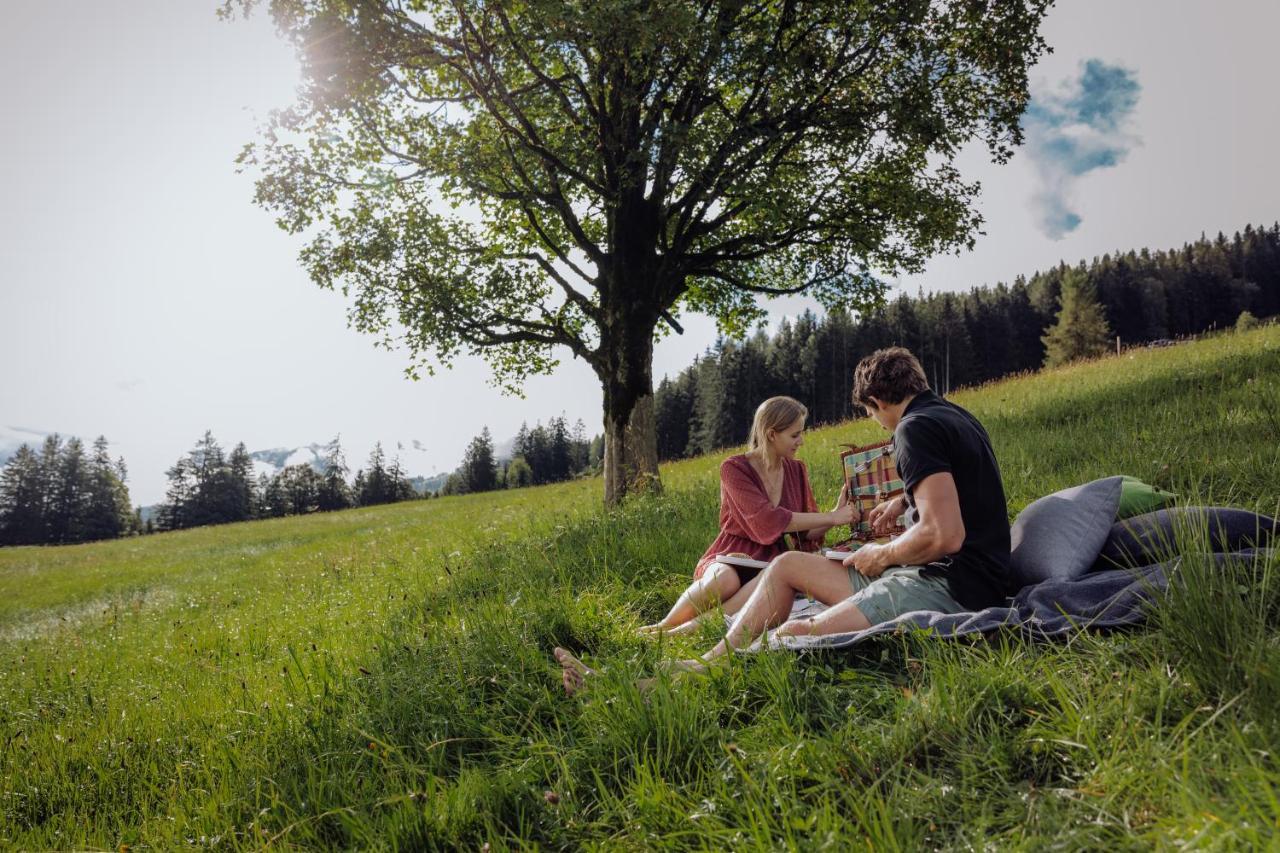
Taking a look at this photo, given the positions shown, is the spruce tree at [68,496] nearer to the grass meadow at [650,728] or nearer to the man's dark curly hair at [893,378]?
the grass meadow at [650,728]

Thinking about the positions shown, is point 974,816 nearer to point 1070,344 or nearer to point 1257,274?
point 1070,344

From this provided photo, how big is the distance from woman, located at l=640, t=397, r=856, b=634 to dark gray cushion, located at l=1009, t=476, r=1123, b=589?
1.19m

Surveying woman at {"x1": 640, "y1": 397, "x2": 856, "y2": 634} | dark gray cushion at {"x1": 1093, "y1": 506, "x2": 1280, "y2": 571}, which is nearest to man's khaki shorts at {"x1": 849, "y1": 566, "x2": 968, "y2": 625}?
dark gray cushion at {"x1": 1093, "y1": 506, "x2": 1280, "y2": 571}

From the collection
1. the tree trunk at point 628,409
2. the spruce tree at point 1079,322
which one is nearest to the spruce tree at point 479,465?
the spruce tree at point 1079,322

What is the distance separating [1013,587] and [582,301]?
994 cm

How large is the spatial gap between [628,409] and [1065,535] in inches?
326

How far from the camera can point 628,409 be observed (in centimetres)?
1172

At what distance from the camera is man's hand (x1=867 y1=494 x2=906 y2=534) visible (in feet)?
15.0

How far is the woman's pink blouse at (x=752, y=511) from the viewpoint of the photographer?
5.35 m

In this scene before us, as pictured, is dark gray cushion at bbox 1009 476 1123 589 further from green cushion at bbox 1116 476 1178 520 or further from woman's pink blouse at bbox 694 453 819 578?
woman's pink blouse at bbox 694 453 819 578

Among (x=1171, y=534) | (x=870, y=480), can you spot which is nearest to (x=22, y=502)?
(x=870, y=480)

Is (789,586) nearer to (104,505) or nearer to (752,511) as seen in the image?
(752,511)

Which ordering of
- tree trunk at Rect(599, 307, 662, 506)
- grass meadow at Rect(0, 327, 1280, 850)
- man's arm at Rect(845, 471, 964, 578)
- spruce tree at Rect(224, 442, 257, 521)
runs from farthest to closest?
spruce tree at Rect(224, 442, 257, 521) → tree trunk at Rect(599, 307, 662, 506) → man's arm at Rect(845, 471, 964, 578) → grass meadow at Rect(0, 327, 1280, 850)

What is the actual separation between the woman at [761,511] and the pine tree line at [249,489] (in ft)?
287
